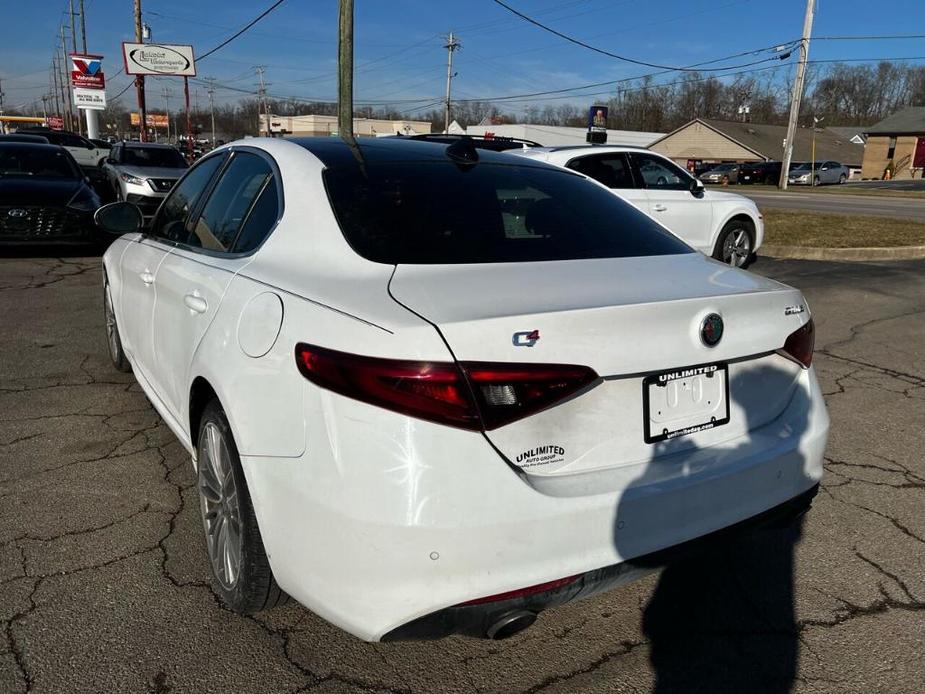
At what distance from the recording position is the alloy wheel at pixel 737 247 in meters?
9.89

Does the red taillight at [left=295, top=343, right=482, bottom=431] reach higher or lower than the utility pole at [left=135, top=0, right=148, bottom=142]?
lower

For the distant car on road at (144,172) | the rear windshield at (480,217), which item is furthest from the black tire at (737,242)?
the distant car on road at (144,172)

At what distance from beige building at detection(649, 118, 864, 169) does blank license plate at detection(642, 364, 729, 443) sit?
73077mm

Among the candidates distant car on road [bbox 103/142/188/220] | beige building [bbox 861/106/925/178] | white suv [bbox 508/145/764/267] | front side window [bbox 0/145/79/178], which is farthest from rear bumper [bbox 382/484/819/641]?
beige building [bbox 861/106/925/178]

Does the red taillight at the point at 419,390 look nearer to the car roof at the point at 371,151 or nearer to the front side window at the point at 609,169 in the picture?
the car roof at the point at 371,151

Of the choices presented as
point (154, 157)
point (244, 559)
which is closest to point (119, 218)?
point (244, 559)


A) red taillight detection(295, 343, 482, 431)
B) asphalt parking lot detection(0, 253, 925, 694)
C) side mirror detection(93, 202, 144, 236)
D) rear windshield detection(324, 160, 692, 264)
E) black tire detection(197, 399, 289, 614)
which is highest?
rear windshield detection(324, 160, 692, 264)

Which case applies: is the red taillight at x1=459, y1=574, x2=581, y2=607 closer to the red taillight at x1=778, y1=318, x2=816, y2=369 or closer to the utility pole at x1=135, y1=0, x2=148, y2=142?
the red taillight at x1=778, y1=318, x2=816, y2=369

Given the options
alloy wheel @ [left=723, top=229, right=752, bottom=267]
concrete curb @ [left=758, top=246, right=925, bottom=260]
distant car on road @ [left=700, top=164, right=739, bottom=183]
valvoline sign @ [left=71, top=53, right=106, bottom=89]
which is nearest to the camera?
alloy wheel @ [left=723, top=229, right=752, bottom=267]

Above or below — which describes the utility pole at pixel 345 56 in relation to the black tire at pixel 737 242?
above

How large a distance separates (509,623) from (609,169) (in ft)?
25.8

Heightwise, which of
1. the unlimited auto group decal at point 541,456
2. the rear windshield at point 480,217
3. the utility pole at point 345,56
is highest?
the utility pole at point 345,56

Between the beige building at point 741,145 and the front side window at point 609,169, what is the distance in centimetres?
6574

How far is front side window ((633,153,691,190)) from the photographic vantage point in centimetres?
923
